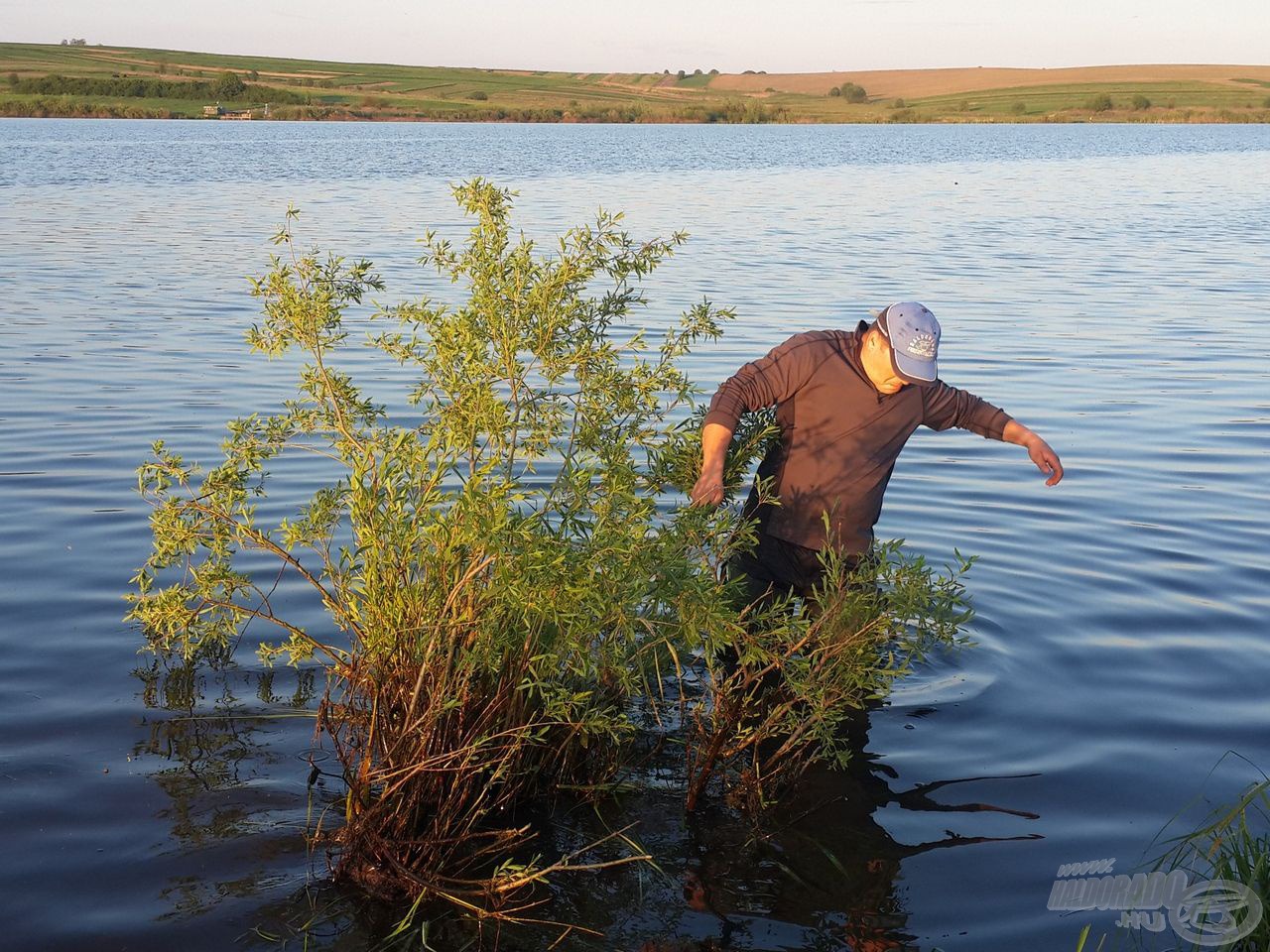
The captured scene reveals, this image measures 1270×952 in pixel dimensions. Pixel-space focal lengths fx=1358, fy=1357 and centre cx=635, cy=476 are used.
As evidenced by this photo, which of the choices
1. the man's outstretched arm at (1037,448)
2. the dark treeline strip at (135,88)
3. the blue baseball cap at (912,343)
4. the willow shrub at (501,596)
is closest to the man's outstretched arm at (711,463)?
the willow shrub at (501,596)

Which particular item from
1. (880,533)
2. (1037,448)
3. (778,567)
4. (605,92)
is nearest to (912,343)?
(1037,448)

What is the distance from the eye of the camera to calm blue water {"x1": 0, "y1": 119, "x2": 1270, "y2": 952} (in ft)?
16.9

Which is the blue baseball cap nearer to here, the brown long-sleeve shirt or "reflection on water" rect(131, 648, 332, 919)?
the brown long-sleeve shirt

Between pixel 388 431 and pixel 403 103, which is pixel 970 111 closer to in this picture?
pixel 403 103

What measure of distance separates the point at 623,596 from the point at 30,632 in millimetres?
4048

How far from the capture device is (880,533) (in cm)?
973

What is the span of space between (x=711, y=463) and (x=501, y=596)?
1.31m

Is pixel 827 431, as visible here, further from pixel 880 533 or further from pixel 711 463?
pixel 880 533

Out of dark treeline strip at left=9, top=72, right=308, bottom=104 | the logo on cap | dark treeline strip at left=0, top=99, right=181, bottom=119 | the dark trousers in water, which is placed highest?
dark treeline strip at left=9, top=72, right=308, bottom=104

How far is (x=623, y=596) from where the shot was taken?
16.0ft

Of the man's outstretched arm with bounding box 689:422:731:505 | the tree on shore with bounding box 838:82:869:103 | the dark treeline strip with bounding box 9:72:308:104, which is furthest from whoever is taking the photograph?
the tree on shore with bounding box 838:82:869:103
